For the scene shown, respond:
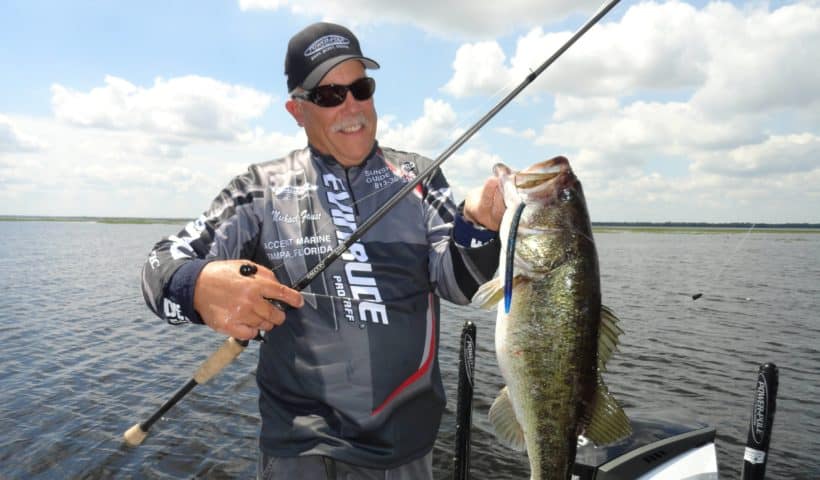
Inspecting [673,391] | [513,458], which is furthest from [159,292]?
[673,391]

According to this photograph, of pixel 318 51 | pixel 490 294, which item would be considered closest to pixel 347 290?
pixel 490 294

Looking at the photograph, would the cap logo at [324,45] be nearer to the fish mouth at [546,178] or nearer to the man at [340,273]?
the man at [340,273]

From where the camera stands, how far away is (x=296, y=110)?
136 inches

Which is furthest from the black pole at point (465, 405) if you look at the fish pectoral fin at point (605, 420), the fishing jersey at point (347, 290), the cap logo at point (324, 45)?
the cap logo at point (324, 45)

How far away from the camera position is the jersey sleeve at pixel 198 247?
2.45 meters

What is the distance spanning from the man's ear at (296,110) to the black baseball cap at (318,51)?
0.57ft

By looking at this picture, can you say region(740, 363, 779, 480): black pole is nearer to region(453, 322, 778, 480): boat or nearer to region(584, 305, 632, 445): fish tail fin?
region(453, 322, 778, 480): boat

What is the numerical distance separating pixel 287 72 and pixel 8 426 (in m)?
12.4

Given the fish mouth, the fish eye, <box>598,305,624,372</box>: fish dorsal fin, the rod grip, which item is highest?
the fish mouth

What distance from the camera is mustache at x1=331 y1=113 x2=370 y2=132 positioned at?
3139 millimetres

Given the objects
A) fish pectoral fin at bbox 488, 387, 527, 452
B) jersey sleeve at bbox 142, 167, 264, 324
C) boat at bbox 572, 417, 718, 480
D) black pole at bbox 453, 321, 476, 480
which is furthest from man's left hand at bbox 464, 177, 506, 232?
boat at bbox 572, 417, 718, 480

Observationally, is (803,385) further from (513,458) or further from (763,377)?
(763,377)

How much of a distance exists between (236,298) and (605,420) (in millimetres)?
1937

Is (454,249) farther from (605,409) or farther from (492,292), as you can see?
(605,409)
